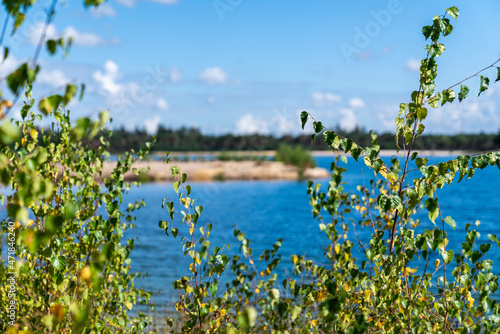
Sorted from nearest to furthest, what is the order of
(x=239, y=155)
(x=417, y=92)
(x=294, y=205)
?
(x=417, y=92), (x=294, y=205), (x=239, y=155)

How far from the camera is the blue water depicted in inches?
496

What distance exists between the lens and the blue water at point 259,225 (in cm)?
1259

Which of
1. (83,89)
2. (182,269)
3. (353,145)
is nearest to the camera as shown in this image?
(83,89)

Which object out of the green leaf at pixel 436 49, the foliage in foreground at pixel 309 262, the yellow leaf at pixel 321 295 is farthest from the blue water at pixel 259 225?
the green leaf at pixel 436 49

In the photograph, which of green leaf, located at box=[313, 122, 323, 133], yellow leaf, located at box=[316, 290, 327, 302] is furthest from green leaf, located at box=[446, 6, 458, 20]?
yellow leaf, located at box=[316, 290, 327, 302]

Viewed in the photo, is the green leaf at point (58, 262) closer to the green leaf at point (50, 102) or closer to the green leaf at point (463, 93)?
the green leaf at point (50, 102)

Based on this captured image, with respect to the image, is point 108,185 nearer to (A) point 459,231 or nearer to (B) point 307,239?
(B) point 307,239

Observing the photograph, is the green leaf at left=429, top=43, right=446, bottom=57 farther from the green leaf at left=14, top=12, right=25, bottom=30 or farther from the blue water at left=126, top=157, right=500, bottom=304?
the blue water at left=126, top=157, right=500, bottom=304

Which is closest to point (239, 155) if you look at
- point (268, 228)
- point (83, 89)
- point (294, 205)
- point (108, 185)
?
point (294, 205)

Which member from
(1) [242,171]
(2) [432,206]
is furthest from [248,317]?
(1) [242,171]

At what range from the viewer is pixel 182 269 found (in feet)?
41.6

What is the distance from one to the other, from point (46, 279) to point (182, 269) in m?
7.99

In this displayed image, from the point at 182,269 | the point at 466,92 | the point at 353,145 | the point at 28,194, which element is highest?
the point at 466,92

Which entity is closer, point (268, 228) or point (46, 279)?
point (46, 279)
